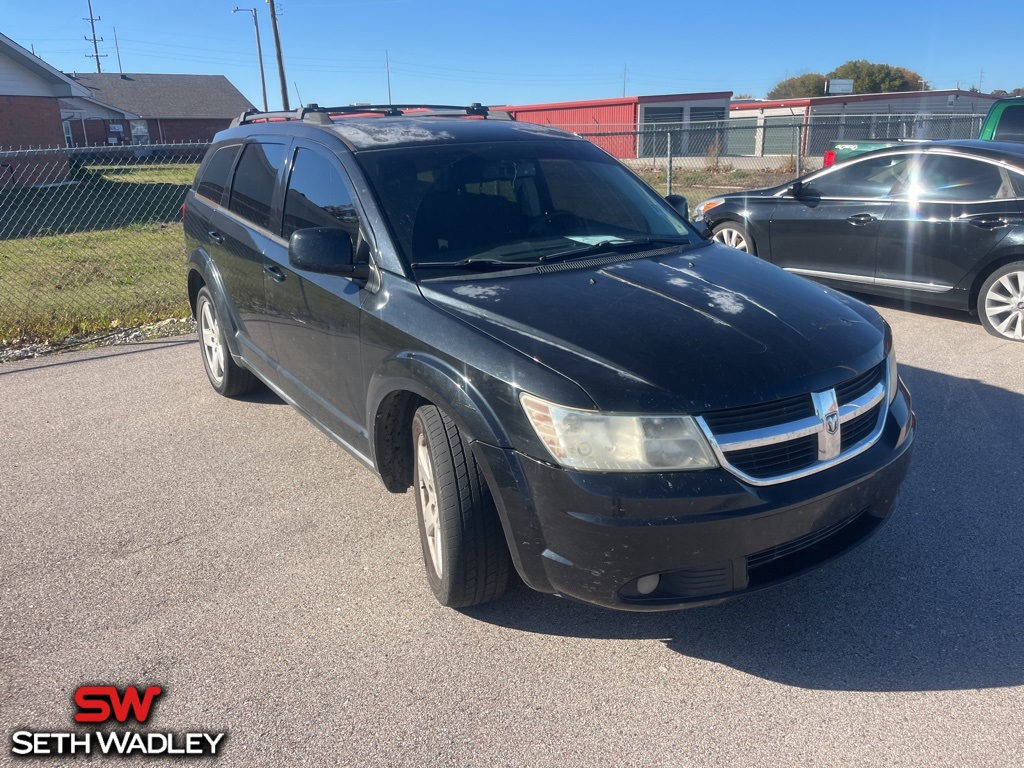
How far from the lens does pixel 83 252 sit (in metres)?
14.1

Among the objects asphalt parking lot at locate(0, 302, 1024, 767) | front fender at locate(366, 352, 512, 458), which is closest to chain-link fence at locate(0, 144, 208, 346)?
asphalt parking lot at locate(0, 302, 1024, 767)

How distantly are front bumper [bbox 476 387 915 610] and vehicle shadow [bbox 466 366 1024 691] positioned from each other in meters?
0.37

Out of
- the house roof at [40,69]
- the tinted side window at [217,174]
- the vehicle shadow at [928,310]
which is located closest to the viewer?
the tinted side window at [217,174]

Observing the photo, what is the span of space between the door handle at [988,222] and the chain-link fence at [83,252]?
7066 millimetres

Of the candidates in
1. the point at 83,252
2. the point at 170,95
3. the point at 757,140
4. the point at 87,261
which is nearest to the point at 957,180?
the point at 87,261

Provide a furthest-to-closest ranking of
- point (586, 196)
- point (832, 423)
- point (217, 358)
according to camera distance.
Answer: point (217, 358) < point (586, 196) < point (832, 423)

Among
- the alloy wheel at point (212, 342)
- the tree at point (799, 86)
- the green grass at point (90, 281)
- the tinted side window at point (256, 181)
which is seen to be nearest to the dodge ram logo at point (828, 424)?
the tinted side window at point (256, 181)

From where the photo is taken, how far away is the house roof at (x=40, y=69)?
87.5ft

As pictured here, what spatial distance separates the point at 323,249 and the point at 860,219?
19.2ft

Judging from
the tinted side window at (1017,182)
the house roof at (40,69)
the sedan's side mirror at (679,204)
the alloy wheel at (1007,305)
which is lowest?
the alloy wheel at (1007,305)

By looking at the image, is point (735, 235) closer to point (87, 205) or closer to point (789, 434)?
point (789, 434)

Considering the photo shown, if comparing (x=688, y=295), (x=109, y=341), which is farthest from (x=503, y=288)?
(x=109, y=341)

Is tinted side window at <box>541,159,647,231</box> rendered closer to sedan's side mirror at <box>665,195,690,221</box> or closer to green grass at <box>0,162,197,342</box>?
sedan's side mirror at <box>665,195,690,221</box>

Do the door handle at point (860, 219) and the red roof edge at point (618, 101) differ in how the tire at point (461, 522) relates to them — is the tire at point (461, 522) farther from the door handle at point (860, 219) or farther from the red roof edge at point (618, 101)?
the red roof edge at point (618, 101)
